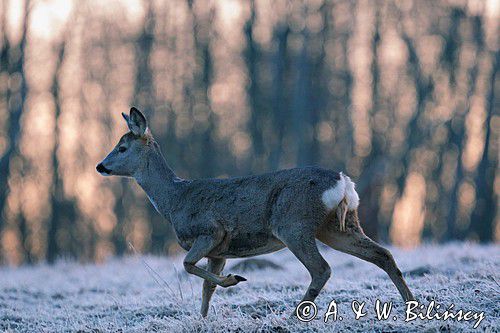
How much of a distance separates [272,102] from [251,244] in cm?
2236

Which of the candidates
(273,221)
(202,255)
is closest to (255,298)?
(202,255)

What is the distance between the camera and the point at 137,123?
945 centimetres

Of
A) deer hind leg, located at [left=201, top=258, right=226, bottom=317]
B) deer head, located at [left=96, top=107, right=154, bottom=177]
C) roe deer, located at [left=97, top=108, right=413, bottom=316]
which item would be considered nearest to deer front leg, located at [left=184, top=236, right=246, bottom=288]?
roe deer, located at [left=97, top=108, right=413, bottom=316]

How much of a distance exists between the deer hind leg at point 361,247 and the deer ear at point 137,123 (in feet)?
7.96

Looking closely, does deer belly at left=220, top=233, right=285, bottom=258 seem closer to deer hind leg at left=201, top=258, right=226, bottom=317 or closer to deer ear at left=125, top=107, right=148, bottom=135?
deer hind leg at left=201, top=258, right=226, bottom=317

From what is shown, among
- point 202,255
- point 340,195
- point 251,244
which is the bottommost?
point 202,255

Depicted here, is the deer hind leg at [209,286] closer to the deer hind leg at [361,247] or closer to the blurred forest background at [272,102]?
the deer hind leg at [361,247]

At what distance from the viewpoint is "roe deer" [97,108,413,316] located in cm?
790

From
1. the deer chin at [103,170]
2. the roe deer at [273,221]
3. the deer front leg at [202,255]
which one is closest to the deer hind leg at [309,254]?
the roe deer at [273,221]

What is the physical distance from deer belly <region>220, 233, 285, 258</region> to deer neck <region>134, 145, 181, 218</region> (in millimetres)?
1015

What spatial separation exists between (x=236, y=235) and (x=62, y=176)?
79.5 ft

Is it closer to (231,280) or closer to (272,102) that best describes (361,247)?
(231,280)

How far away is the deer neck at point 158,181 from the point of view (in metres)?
9.16

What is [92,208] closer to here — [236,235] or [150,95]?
[150,95]
